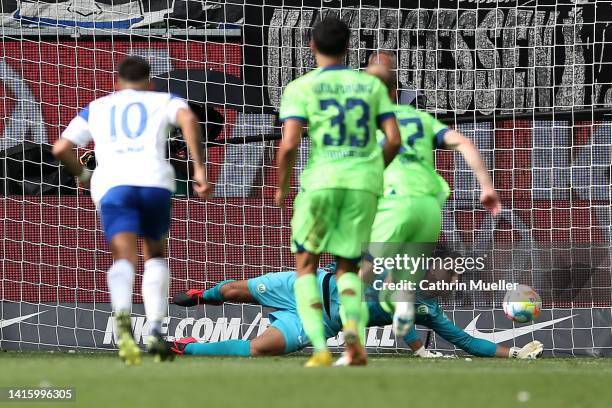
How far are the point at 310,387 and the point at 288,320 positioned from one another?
396cm

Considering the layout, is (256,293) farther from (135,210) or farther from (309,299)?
(309,299)

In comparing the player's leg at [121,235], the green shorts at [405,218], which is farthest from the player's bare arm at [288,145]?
the green shorts at [405,218]

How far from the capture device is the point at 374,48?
1118cm

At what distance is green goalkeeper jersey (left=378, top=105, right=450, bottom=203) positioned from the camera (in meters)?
7.98

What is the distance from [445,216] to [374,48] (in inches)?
62.2

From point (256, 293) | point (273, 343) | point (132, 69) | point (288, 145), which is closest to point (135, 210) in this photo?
point (132, 69)

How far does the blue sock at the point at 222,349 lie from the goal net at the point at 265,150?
1.83 m

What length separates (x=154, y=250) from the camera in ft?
22.4

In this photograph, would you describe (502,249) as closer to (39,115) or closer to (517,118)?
(517,118)

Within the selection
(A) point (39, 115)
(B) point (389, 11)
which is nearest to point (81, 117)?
(A) point (39, 115)

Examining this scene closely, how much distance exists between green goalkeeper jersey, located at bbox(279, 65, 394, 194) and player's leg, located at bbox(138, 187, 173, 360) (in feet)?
2.66

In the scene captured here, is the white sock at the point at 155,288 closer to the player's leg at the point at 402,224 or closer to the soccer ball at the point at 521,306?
the player's leg at the point at 402,224

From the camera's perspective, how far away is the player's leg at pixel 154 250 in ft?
21.9

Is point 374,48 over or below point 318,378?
over
